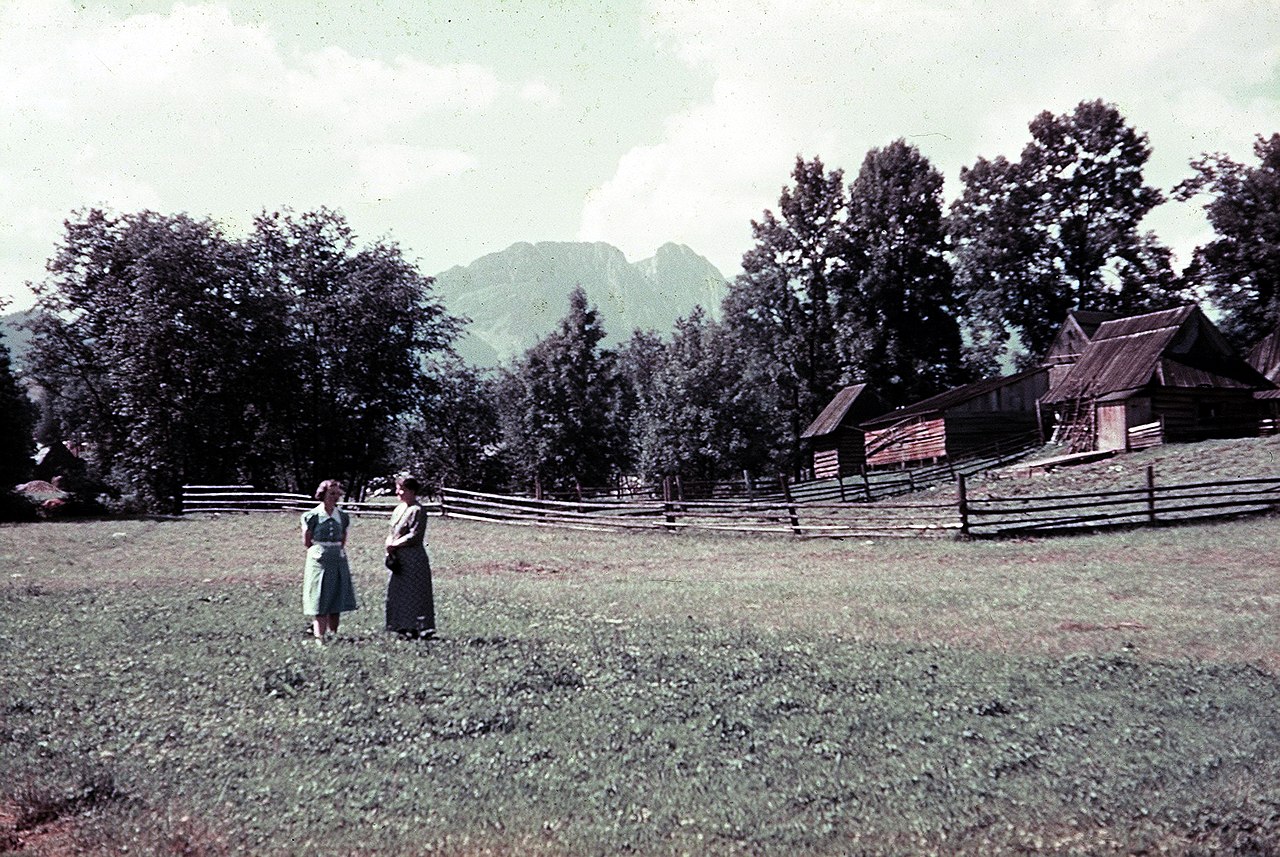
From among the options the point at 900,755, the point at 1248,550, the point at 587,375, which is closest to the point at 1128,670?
the point at 900,755

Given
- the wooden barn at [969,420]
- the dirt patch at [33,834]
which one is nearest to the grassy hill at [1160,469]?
the wooden barn at [969,420]

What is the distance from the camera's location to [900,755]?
7602 mm

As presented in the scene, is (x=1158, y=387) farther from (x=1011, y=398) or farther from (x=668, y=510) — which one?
(x=668, y=510)

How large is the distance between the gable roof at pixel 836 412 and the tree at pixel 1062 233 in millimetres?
10004

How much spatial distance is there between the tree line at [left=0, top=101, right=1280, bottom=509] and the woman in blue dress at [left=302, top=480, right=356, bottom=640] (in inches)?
1219

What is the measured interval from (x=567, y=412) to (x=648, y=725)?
5363 centimetres

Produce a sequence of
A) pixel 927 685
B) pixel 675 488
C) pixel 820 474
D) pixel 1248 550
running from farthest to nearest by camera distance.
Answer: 1. pixel 820 474
2. pixel 675 488
3. pixel 1248 550
4. pixel 927 685

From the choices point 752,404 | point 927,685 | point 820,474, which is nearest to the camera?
point 927,685

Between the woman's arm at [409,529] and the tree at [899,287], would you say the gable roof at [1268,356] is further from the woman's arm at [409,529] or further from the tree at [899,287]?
the woman's arm at [409,529]

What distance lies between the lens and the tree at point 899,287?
59281 mm

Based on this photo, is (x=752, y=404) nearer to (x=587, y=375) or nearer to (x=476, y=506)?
(x=587, y=375)

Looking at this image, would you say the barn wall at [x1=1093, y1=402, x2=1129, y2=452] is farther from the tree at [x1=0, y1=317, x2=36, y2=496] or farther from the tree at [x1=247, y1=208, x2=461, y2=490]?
the tree at [x1=0, y1=317, x2=36, y2=496]

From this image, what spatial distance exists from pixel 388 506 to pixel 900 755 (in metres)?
30.7

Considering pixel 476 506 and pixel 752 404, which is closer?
pixel 476 506
